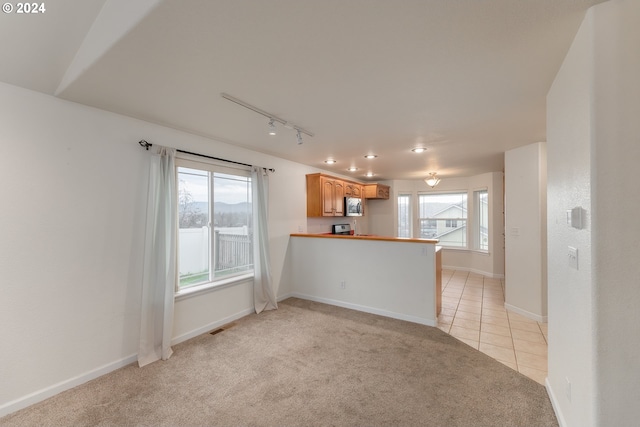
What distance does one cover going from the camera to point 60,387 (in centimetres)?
→ 216

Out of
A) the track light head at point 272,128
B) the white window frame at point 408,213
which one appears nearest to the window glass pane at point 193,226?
the track light head at point 272,128

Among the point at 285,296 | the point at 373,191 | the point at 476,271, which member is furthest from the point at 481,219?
the point at 285,296

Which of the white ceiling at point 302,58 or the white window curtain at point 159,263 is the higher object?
the white ceiling at point 302,58

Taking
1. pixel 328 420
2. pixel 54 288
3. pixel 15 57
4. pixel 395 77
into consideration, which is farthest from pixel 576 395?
pixel 15 57

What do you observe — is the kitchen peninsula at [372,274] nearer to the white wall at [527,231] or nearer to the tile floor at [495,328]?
the tile floor at [495,328]

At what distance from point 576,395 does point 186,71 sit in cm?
316

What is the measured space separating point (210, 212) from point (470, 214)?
20.0 feet

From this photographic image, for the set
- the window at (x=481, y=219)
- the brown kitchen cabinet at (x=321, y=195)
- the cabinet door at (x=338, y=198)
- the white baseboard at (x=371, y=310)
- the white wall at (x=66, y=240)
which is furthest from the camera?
the window at (x=481, y=219)

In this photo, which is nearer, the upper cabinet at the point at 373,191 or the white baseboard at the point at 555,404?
the white baseboard at the point at 555,404

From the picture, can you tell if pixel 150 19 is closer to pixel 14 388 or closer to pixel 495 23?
pixel 495 23

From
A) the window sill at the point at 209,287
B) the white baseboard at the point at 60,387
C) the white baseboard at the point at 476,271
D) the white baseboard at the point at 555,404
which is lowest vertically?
the white baseboard at the point at 60,387

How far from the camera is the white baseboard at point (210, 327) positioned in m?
2.99

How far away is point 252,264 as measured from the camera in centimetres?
400

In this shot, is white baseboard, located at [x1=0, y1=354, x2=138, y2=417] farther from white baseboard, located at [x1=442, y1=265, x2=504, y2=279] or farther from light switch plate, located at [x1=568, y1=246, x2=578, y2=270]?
white baseboard, located at [x1=442, y1=265, x2=504, y2=279]
